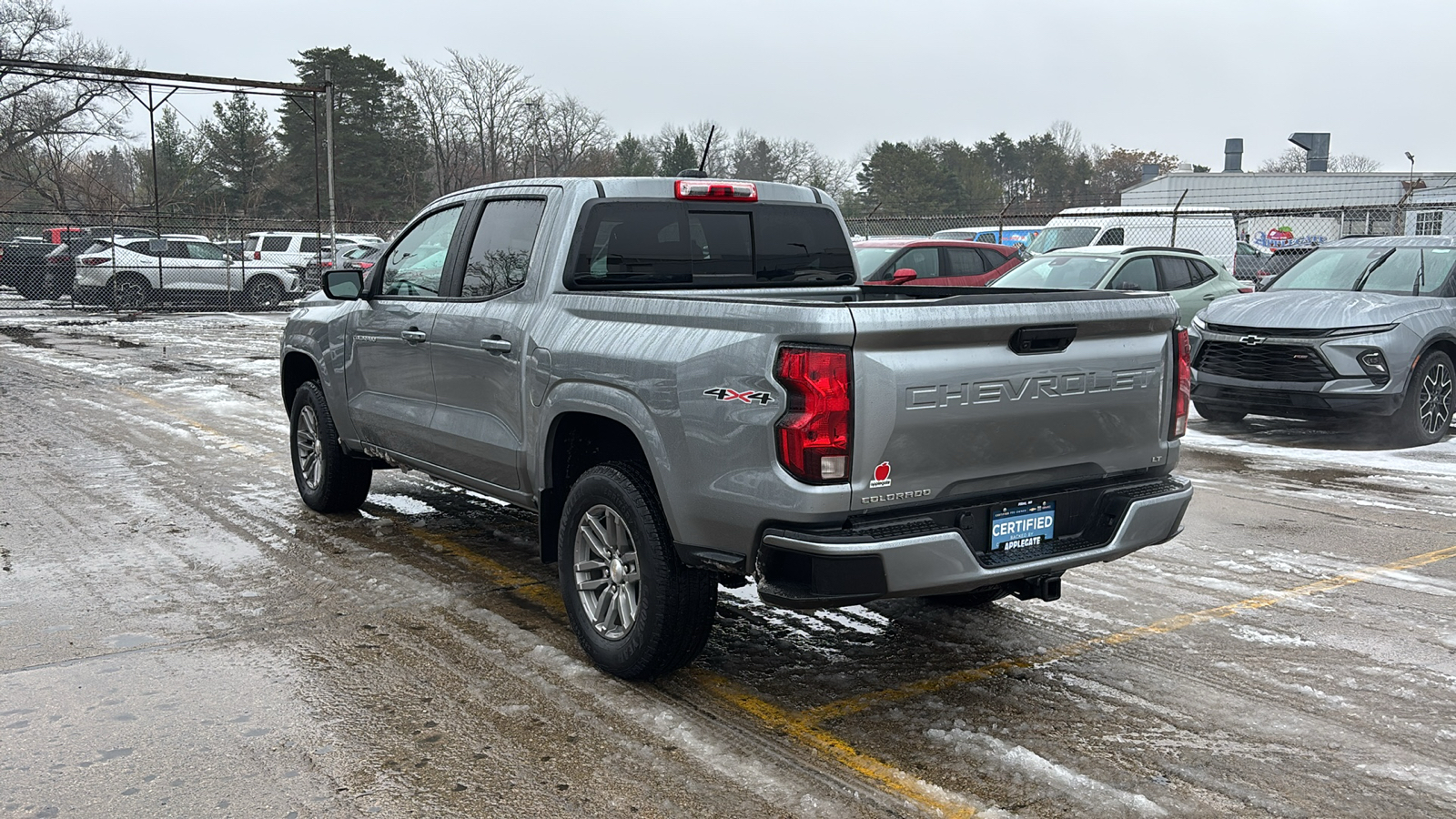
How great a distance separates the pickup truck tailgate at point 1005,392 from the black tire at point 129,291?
87.5 feet

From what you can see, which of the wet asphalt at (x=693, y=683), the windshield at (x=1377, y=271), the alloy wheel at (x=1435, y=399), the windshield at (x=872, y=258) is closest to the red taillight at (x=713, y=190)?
the wet asphalt at (x=693, y=683)

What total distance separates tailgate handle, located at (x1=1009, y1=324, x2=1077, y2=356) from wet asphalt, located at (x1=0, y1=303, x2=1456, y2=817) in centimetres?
128

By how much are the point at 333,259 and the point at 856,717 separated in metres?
27.9

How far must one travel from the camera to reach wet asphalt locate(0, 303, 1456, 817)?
3.54 m

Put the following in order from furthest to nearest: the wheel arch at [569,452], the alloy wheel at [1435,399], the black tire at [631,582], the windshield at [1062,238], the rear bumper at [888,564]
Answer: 1. the windshield at [1062,238]
2. the alloy wheel at [1435,399]
3. the wheel arch at [569,452]
4. the black tire at [631,582]
5. the rear bumper at [888,564]

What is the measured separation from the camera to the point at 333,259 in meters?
29.5

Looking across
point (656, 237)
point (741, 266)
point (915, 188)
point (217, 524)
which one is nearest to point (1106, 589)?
point (741, 266)

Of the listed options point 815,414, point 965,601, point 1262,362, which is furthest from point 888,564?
point 1262,362

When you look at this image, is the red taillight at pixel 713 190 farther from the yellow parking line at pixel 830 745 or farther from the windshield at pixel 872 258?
the windshield at pixel 872 258

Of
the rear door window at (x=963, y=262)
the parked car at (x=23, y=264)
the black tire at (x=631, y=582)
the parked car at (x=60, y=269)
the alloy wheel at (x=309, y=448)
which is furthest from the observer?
the parked car at (x=23, y=264)

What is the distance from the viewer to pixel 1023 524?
4020 mm

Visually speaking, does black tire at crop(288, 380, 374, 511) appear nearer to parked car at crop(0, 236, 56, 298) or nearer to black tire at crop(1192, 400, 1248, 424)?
black tire at crop(1192, 400, 1248, 424)

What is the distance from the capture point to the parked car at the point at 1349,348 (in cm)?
964

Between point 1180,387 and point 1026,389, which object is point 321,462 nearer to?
point 1026,389
